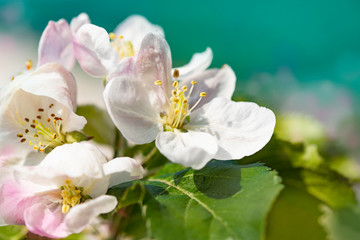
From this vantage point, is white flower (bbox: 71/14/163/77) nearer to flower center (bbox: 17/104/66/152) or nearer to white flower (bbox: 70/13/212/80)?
white flower (bbox: 70/13/212/80)

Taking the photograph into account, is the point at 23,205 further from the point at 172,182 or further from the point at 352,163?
the point at 352,163

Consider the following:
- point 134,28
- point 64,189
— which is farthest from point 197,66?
point 64,189

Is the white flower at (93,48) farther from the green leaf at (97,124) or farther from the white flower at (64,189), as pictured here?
the green leaf at (97,124)

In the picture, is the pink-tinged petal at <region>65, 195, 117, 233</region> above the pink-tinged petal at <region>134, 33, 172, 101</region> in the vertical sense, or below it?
below

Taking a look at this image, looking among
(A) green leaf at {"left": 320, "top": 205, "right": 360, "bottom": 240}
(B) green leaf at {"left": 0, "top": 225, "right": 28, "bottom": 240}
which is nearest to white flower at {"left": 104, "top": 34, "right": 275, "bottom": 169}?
(B) green leaf at {"left": 0, "top": 225, "right": 28, "bottom": 240}

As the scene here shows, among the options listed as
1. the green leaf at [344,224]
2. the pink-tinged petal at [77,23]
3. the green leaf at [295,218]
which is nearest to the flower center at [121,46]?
the pink-tinged petal at [77,23]

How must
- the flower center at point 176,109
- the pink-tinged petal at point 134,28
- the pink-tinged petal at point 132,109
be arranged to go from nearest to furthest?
the pink-tinged petal at point 132,109, the flower center at point 176,109, the pink-tinged petal at point 134,28

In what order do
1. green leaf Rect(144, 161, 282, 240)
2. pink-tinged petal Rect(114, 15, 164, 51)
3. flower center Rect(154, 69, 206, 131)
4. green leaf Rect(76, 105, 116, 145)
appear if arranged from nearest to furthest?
green leaf Rect(144, 161, 282, 240) < flower center Rect(154, 69, 206, 131) < pink-tinged petal Rect(114, 15, 164, 51) < green leaf Rect(76, 105, 116, 145)
